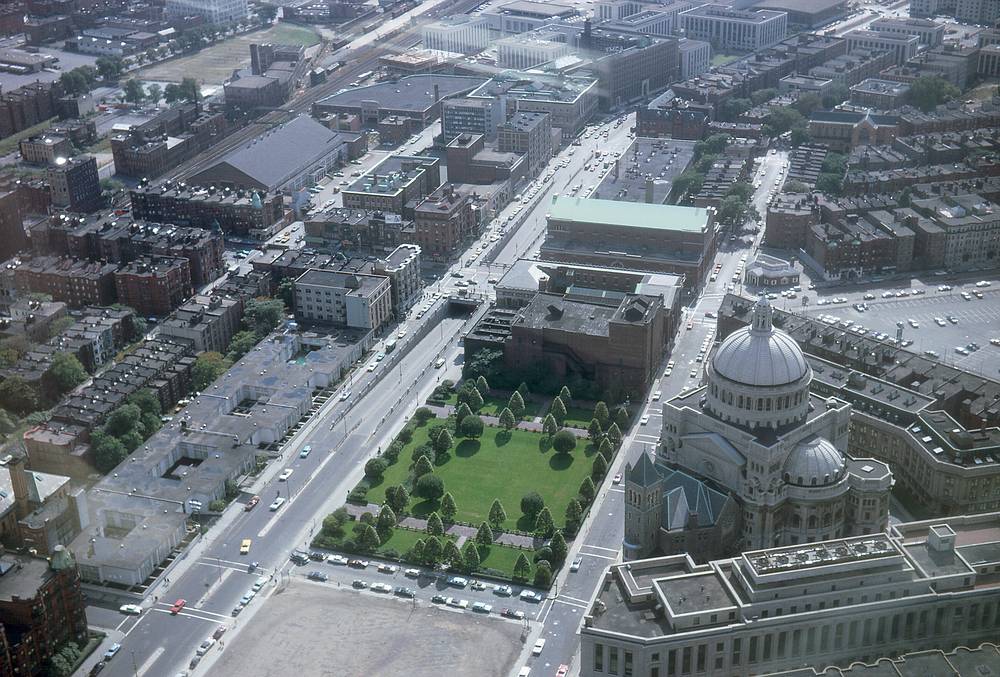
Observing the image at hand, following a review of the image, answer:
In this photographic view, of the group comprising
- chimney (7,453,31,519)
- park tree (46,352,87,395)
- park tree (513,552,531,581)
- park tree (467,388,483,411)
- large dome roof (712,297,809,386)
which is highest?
large dome roof (712,297,809,386)

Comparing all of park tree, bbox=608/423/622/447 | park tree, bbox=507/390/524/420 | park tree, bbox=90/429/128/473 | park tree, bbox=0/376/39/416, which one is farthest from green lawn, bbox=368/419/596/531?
park tree, bbox=0/376/39/416

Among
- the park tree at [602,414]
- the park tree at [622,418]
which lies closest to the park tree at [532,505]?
the park tree at [602,414]

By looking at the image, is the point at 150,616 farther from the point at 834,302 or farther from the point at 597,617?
the point at 834,302

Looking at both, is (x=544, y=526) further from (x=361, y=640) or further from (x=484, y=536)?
(x=361, y=640)

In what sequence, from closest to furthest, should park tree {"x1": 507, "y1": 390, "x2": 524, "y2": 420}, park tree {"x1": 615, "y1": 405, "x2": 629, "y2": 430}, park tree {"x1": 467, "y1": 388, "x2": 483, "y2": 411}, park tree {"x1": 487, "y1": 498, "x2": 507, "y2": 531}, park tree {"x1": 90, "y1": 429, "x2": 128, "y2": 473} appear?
park tree {"x1": 487, "y1": 498, "x2": 507, "y2": 531} → park tree {"x1": 90, "y1": 429, "x2": 128, "y2": 473} → park tree {"x1": 615, "y1": 405, "x2": 629, "y2": 430} → park tree {"x1": 507, "y1": 390, "x2": 524, "y2": 420} → park tree {"x1": 467, "y1": 388, "x2": 483, "y2": 411}

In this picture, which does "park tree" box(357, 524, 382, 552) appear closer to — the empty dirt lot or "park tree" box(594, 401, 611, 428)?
the empty dirt lot

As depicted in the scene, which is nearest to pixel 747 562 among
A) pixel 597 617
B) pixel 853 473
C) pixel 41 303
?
pixel 597 617

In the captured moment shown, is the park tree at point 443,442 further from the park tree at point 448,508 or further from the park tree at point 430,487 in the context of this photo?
the park tree at point 448,508

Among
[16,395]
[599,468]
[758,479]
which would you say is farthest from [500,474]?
[16,395]
